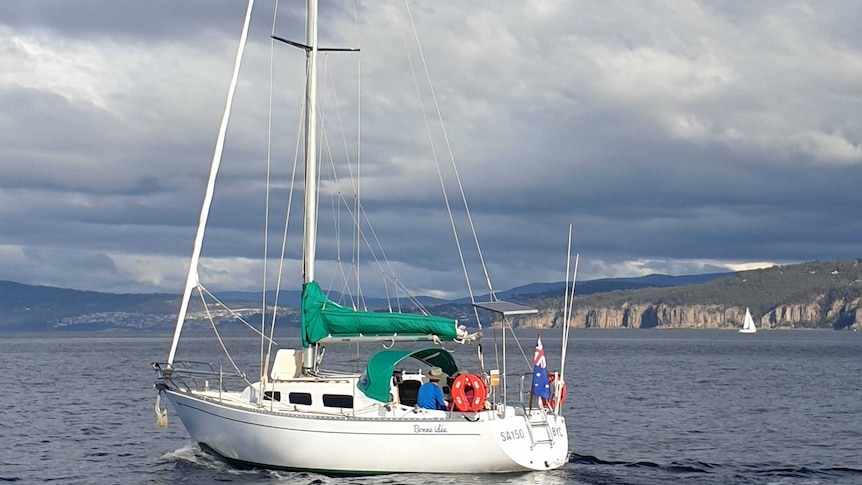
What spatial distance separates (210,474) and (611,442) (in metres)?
15.4

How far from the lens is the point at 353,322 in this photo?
97.2 ft

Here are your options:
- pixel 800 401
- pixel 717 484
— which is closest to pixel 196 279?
pixel 717 484

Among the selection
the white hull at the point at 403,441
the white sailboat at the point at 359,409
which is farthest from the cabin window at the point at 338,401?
the white hull at the point at 403,441

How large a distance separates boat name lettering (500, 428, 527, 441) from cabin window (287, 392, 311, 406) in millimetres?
5549

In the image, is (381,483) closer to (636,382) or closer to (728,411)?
(728,411)

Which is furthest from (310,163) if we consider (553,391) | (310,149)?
(553,391)

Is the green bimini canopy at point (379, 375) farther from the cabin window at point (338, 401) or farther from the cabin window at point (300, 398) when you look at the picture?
the cabin window at point (300, 398)

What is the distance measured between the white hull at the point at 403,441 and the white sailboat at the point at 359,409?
1.0 inches

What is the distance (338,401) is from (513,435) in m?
4.86

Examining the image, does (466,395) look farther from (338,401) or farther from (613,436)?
(613,436)

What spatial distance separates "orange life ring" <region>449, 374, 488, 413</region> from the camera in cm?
2767

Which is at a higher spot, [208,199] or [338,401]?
[208,199]

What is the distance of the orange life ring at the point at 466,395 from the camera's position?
90.8 feet

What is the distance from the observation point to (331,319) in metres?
30.0
